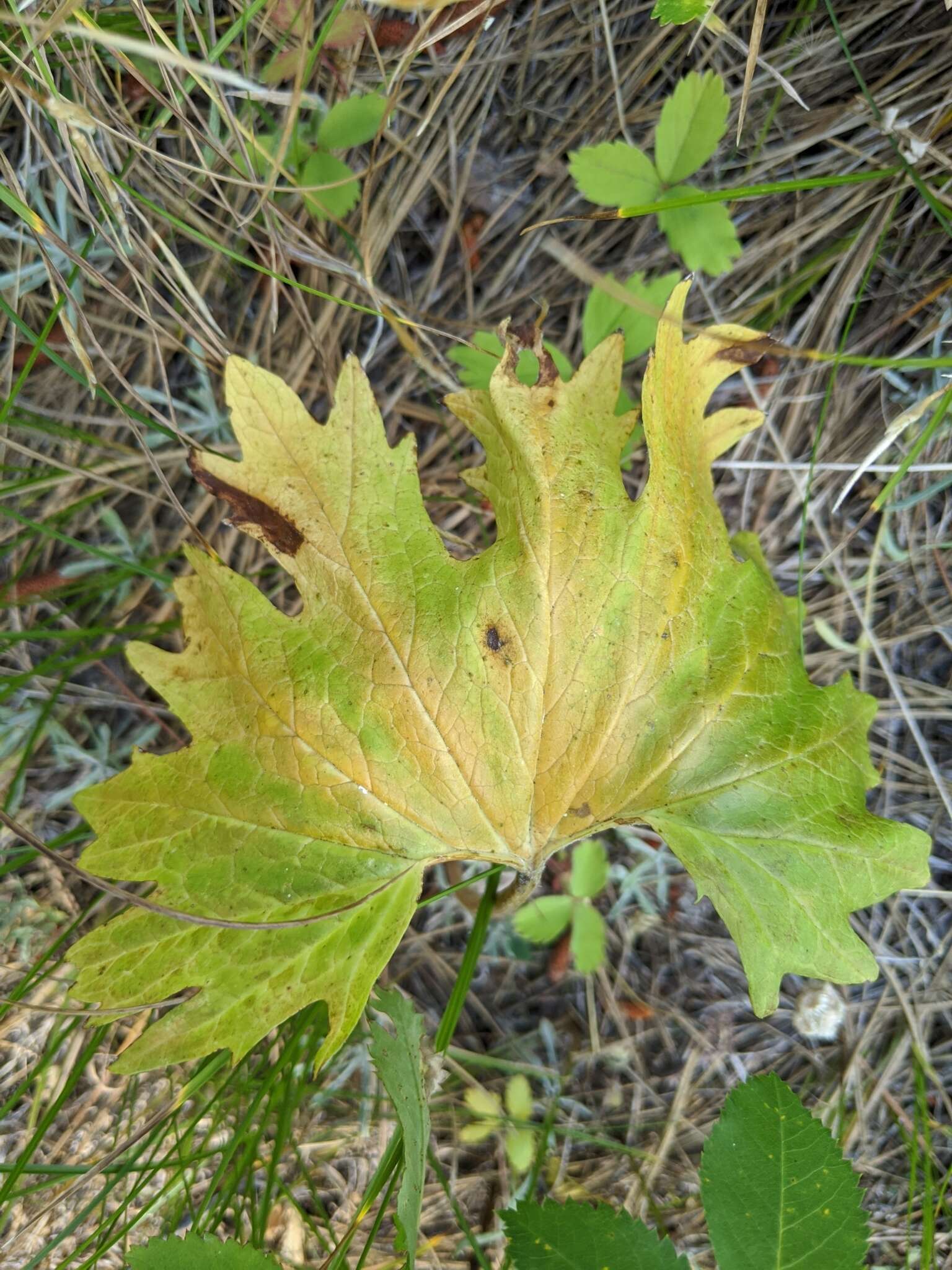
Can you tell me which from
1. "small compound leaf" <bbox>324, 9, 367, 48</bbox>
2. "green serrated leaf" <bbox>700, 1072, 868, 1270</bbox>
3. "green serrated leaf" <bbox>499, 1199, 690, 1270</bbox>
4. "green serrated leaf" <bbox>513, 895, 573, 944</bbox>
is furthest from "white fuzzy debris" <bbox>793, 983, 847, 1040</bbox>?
"small compound leaf" <bbox>324, 9, 367, 48</bbox>

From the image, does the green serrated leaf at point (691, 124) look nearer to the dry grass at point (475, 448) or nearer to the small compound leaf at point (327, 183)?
the dry grass at point (475, 448)

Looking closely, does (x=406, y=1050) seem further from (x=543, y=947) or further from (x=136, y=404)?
(x=136, y=404)

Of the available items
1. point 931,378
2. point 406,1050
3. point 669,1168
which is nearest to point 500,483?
point 406,1050

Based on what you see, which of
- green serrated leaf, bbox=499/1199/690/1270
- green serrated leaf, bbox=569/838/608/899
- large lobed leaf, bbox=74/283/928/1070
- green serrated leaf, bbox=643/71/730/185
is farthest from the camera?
green serrated leaf, bbox=569/838/608/899

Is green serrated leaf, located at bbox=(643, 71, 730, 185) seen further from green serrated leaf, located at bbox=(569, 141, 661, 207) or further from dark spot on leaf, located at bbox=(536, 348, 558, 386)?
dark spot on leaf, located at bbox=(536, 348, 558, 386)

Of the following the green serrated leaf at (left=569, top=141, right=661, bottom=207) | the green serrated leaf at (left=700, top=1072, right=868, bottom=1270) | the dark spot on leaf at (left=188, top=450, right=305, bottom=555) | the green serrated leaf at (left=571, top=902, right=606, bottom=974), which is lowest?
the green serrated leaf at (left=571, top=902, right=606, bottom=974)

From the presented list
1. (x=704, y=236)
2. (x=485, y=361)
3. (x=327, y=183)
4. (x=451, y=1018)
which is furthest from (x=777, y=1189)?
(x=327, y=183)
